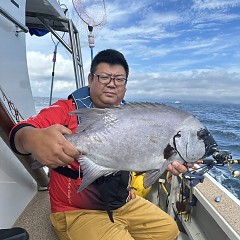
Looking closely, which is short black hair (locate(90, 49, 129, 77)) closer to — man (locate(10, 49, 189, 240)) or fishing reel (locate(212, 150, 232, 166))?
man (locate(10, 49, 189, 240))

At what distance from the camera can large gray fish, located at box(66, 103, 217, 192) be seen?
1466 millimetres

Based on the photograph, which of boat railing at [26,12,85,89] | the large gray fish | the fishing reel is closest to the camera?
the large gray fish

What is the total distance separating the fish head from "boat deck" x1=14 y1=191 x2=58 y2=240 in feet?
5.68

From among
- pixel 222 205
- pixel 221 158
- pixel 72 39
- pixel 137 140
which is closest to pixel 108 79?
pixel 137 140

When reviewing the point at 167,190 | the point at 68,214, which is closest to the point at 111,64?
the point at 68,214

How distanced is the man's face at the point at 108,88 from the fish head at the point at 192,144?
68 centimetres

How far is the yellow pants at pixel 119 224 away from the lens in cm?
199

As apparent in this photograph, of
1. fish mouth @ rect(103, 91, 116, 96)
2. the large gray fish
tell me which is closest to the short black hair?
fish mouth @ rect(103, 91, 116, 96)

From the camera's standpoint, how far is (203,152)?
1.56 meters

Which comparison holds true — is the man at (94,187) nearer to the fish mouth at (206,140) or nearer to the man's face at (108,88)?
the man's face at (108,88)

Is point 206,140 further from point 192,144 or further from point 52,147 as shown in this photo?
point 52,147

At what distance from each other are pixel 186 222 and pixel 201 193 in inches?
21.0

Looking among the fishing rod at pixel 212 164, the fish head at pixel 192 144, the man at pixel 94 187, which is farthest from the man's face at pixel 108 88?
the fishing rod at pixel 212 164

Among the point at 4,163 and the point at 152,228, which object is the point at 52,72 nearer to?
the point at 4,163
